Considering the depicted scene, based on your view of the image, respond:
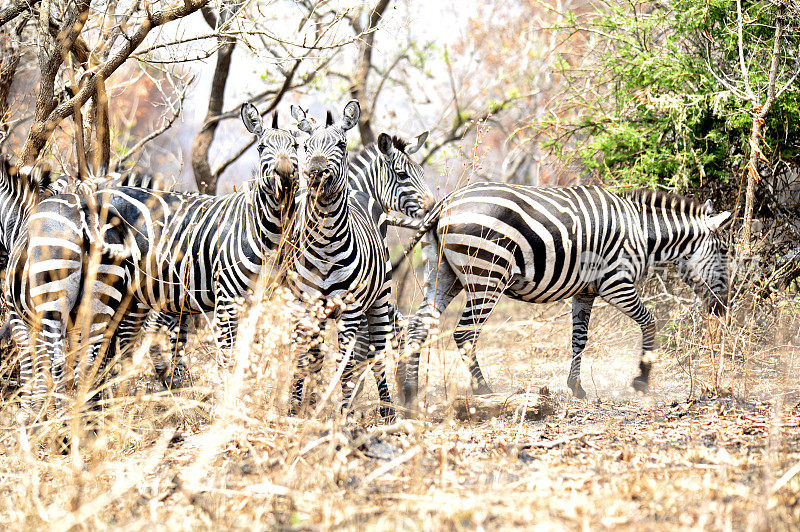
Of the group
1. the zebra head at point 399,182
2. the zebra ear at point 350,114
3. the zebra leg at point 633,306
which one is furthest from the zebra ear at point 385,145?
the zebra leg at point 633,306

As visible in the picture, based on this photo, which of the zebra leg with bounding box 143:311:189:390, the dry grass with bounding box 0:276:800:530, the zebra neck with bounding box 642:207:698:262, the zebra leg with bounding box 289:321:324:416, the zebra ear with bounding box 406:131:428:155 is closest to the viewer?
the dry grass with bounding box 0:276:800:530

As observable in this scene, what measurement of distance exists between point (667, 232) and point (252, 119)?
4104 mm

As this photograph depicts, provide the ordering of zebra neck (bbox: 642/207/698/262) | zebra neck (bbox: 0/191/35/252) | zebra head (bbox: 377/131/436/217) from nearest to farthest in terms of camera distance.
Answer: zebra neck (bbox: 0/191/35/252) < zebra neck (bbox: 642/207/698/262) < zebra head (bbox: 377/131/436/217)

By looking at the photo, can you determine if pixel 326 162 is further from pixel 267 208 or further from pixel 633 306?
pixel 633 306

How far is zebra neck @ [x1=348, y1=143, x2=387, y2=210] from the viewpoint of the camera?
702 centimetres

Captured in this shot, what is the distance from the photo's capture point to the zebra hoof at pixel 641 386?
260 inches

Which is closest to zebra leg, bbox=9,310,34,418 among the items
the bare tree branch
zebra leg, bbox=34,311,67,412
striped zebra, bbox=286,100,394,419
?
zebra leg, bbox=34,311,67,412

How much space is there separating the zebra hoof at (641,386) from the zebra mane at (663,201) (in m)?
1.70

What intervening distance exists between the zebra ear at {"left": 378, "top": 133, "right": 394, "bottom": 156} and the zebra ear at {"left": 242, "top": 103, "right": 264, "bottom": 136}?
1.96 metres

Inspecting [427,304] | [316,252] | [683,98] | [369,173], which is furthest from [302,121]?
[683,98]

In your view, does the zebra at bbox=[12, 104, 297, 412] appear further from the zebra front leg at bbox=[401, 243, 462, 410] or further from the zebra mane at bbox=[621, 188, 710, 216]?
the zebra mane at bbox=[621, 188, 710, 216]

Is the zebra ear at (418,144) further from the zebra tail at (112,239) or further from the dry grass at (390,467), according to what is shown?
the dry grass at (390,467)

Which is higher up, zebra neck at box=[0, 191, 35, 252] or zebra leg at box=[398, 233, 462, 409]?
zebra neck at box=[0, 191, 35, 252]

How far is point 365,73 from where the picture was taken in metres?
11.1
